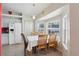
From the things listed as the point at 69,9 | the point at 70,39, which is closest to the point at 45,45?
the point at 70,39

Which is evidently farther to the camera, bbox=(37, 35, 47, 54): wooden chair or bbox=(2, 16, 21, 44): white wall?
bbox=(37, 35, 47, 54): wooden chair

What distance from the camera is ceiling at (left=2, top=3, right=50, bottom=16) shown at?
86.1 inches

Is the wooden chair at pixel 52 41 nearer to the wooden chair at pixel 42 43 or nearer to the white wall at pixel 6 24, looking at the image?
the wooden chair at pixel 42 43

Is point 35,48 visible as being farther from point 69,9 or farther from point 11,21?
point 69,9

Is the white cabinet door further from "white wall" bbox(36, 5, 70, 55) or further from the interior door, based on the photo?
"white wall" bbox(36, 5, 70, 55)

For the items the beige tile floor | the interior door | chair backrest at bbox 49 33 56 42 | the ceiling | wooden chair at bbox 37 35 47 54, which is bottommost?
the beige tile floor

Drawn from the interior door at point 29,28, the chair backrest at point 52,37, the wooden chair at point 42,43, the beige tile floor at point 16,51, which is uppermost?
the interior door at point 29,28

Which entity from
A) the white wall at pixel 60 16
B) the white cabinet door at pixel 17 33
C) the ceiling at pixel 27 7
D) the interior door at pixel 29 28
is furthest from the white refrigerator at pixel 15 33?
the white wall at pixel 60 16

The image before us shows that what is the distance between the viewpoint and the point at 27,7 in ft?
7.32

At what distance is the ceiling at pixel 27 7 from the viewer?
7.18ft

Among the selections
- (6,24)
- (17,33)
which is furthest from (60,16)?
(6,24)

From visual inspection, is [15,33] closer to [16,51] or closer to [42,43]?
[16,51]

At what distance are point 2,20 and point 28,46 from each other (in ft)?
2.38

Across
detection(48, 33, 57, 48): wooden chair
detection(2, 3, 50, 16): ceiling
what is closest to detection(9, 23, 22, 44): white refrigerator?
detection(2, 3, 50, 16): ceiling
